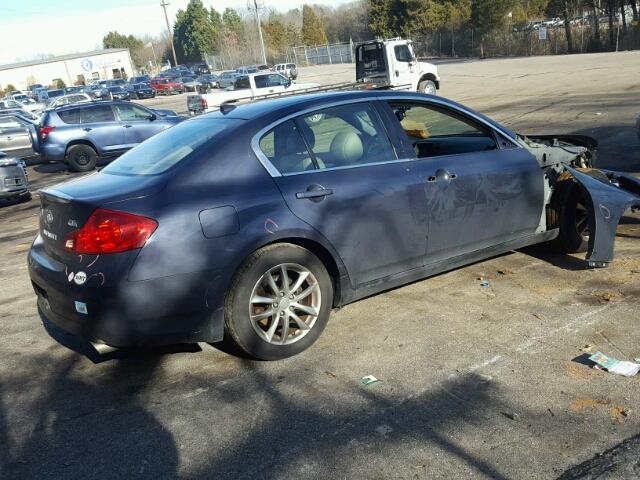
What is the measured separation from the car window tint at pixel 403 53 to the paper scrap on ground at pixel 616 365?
2081 cm

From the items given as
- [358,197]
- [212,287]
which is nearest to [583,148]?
[358,197]

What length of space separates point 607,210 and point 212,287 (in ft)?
10.6

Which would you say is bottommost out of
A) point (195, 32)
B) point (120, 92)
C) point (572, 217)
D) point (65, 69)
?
point (572, 217)

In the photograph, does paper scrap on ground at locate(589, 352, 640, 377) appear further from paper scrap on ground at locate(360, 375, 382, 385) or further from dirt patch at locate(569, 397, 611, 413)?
paper scrap on ground at locate(360, 375, 382, 385)

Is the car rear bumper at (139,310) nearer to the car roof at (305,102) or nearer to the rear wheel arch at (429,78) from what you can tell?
the car roof at (305,102)

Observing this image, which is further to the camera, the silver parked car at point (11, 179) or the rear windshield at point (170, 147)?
the silver parked car at point (11, 179)

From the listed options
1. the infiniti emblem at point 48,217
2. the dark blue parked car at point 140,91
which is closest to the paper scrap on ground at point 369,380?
the infiniti emblem at point 48,217

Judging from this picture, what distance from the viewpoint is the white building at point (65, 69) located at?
10244 centimetres

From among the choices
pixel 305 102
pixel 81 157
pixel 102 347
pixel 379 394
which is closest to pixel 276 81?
pixel 81 157

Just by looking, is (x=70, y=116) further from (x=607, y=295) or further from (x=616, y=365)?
(x=616, y=365)

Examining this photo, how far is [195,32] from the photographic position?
11838cm

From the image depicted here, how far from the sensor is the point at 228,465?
3051mm

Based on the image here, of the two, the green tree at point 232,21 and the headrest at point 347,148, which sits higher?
the green tree at point 232,21

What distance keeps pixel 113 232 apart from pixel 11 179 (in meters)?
8.96
